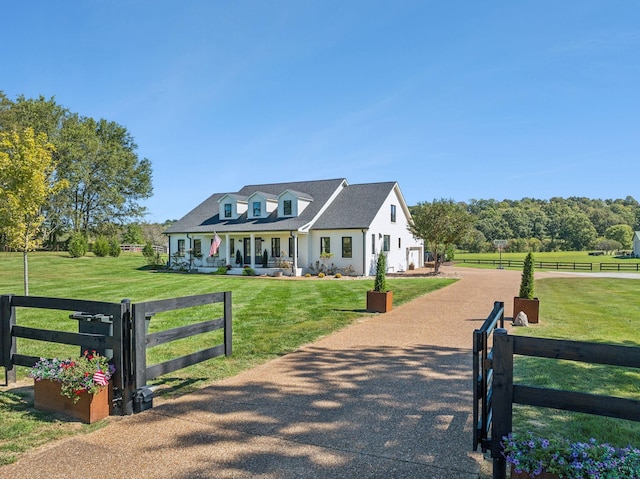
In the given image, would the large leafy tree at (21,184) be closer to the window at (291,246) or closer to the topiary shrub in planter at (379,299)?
the topiary shrub in planter at (379,299)

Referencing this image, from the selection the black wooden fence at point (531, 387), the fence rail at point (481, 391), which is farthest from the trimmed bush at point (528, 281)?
the black wooden fence at point (531, 387)

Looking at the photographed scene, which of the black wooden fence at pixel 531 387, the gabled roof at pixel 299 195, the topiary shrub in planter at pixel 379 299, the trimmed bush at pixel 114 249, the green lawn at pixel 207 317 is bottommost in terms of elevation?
the green lawn at pixel 207 317

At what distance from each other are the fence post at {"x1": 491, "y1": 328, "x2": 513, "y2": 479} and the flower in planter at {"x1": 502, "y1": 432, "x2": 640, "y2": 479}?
219 millimetres

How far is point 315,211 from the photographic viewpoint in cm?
2945

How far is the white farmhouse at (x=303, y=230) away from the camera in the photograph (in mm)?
27766

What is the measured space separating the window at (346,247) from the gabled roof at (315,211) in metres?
0.88

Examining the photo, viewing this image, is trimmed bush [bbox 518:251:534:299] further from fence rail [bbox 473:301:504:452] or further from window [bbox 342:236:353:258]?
window [bbox 342:236:353:258]

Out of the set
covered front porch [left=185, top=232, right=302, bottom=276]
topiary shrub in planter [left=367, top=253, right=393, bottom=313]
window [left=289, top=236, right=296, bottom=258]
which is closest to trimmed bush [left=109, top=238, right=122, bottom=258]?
covered front porch [left=185, top=232, right=302, bottom=276]

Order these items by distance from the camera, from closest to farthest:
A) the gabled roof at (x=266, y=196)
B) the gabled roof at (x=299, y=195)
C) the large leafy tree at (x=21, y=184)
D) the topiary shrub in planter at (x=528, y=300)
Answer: the topiary shrub in planter at (x=528, y=300) < the large leafy tree at (x=21, y=184) < the gabled roof at (x=299, y=195) < the gabled roof at (x=266, y=196)

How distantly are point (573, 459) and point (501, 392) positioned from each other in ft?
1.90

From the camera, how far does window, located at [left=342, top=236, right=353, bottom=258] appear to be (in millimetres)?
27688

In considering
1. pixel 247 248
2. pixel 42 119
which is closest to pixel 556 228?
pixel 247 248

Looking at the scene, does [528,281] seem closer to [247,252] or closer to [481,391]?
[481,391]

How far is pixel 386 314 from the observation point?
39.1ft
